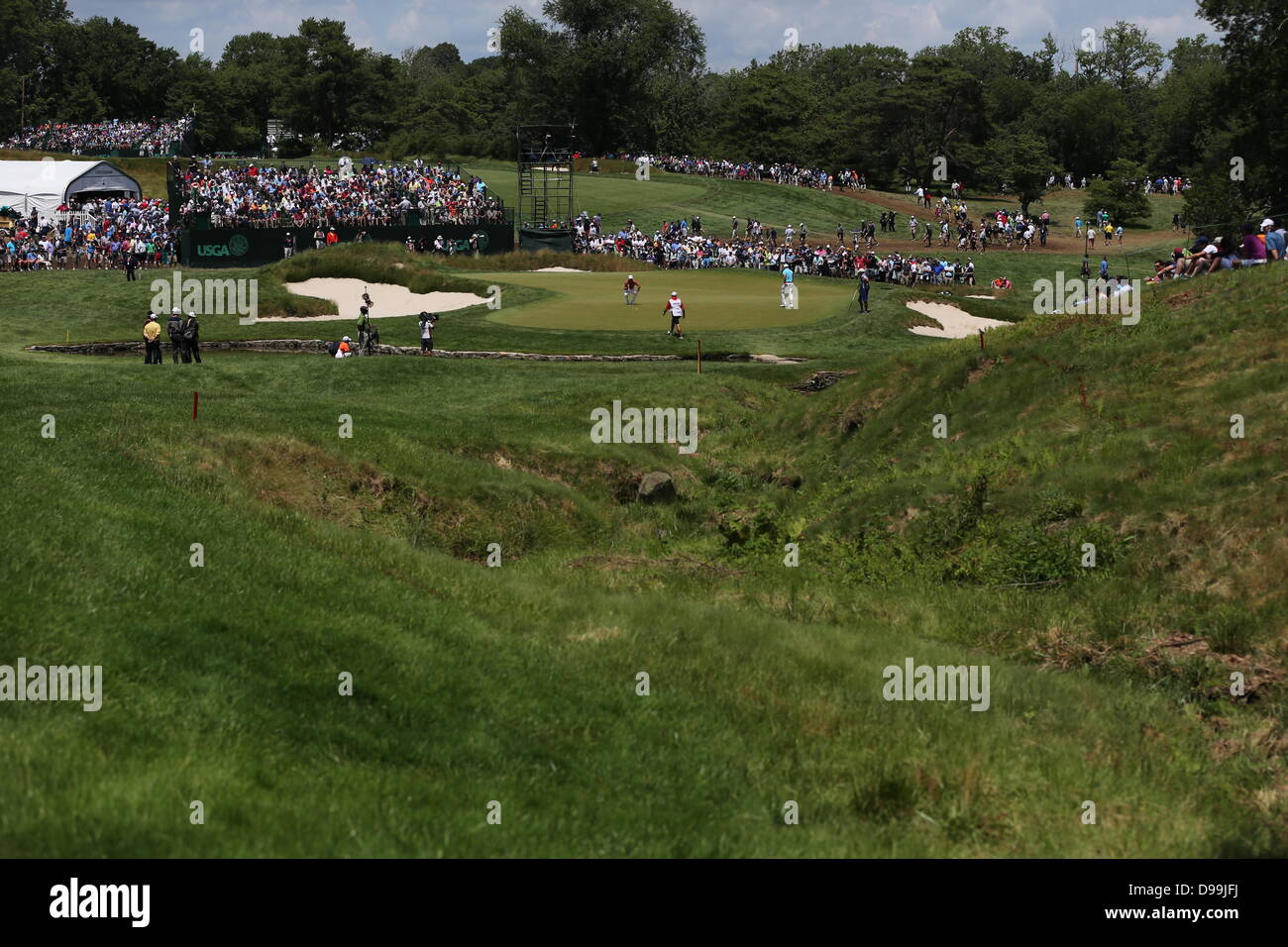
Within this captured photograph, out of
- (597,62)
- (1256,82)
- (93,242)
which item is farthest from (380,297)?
(597,62)

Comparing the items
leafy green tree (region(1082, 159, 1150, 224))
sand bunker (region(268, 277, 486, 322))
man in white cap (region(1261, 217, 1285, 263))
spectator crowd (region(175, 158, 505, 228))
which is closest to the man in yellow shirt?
sand bunker (region(268, 277, 486, 322))

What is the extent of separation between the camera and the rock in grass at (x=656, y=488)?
27.8 metres

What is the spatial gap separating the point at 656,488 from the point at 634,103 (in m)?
123

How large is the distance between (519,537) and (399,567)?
6741mm

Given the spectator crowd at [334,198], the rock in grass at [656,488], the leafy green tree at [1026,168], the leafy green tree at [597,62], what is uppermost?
the leafy green tree at [597,62]

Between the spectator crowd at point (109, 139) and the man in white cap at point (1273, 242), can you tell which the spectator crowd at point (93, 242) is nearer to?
the spectator crowd at point (109, 139)

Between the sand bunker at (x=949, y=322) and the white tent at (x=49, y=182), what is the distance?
52396 mm

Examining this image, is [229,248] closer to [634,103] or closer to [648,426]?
[648,426]

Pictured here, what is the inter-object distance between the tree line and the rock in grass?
8855 cm

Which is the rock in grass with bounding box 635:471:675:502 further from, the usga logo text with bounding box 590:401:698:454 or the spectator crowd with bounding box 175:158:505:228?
the spectator crowd with bounding box 175:158:505:228

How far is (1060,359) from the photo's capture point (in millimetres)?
26047

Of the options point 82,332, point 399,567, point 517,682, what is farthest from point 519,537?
point 82,332

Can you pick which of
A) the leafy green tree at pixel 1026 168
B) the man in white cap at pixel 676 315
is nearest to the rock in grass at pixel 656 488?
the man in white cap at pixel 676 315

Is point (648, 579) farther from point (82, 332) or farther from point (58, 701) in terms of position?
point (82, 332)
